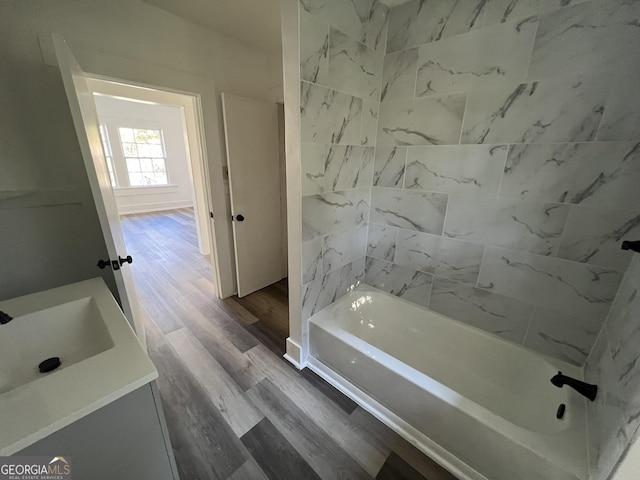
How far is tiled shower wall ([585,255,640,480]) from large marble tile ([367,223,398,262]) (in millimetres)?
1166

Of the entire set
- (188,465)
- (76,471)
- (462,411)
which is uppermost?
(76,471)

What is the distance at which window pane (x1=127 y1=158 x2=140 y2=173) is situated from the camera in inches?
237

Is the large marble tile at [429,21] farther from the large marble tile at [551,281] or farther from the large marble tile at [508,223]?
the large marble tile at [551,281]

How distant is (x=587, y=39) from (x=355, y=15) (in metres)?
1.15

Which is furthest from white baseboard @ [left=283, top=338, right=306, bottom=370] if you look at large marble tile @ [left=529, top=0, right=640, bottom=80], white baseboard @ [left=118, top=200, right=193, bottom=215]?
white baseboard @ [left=118, top=200, right=193, bottom=215]

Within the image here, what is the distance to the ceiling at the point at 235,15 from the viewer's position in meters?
1.65

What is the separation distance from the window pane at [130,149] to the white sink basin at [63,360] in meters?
6.23

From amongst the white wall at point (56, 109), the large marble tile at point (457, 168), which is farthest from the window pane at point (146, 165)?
the large marble tile at point (457, 168)

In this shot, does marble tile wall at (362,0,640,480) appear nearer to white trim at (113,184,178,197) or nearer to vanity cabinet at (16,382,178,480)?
vanity cabinet at (16,382,178,480)

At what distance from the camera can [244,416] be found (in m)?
1.45

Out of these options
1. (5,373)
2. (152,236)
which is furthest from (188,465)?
(152,236)

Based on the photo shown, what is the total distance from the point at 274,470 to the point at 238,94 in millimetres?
2797

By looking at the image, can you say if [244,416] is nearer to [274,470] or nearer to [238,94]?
[274,470]

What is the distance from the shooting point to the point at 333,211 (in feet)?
5.65
